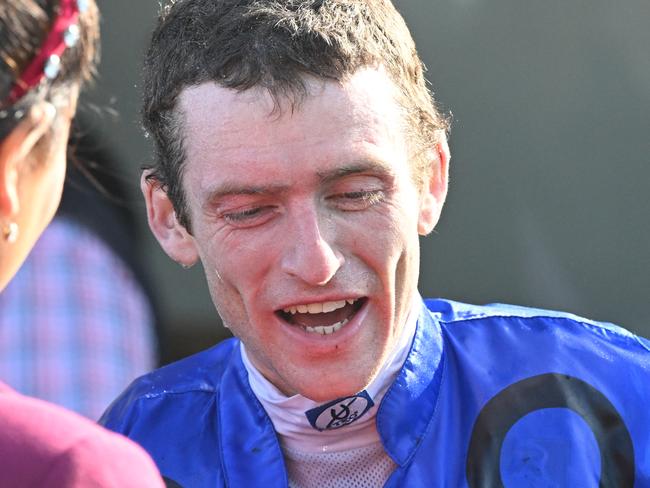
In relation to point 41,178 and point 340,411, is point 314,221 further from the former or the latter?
point 41,178

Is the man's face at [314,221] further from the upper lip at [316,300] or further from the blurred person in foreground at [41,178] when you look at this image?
the blurred person in foreground at [41,178]

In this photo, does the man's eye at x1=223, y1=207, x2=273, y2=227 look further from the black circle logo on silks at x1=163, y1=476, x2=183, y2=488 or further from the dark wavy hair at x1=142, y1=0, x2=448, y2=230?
the black circle logo on silks at x1=163, y1=476, x2=183, y2=488

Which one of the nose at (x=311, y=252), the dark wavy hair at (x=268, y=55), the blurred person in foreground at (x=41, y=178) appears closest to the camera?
the blurred person in foreground at (x=41, y=178)

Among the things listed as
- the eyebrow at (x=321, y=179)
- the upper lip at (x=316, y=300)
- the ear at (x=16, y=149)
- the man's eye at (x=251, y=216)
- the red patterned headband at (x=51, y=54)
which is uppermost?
the red patterned headband at (x=51, y=54)

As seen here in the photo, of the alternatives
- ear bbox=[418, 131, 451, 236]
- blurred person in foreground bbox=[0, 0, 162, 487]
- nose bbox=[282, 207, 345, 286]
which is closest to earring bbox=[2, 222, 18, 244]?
blurred person in foreground bbox=[0, 0, 162, 487]

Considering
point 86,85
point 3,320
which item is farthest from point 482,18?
point 86,85

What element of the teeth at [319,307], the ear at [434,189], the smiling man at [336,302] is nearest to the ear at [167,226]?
the smiling man at [336,302]

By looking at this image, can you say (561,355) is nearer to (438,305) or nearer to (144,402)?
(438,305)

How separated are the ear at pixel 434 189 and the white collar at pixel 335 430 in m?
0.15

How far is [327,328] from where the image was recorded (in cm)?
209

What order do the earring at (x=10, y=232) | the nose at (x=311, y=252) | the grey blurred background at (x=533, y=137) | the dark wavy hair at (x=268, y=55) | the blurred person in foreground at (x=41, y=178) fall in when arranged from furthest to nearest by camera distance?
the grey blurred background at (x=533, y=137)
the dark wavy hair at (x=268, y=55)
the nose at (x=311, y=252)
the earring at (x=10, y=232)
the blurred person in foreground at (x=41, y=178)

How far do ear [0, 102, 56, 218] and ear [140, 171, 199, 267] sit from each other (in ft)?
2.91

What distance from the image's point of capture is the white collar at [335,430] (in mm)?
2234

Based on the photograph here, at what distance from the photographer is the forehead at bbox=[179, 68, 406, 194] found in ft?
6.71
